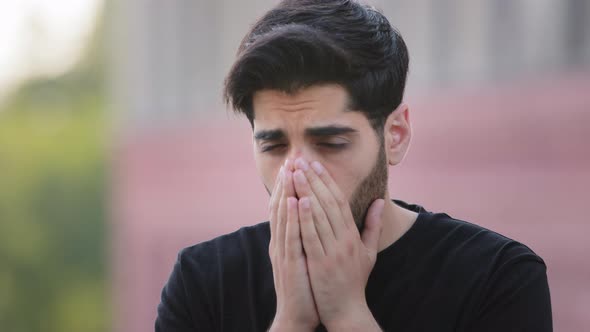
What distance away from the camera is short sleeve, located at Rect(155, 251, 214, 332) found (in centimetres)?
317

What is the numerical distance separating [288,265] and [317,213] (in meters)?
0.17

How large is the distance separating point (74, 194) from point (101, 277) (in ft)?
9.67

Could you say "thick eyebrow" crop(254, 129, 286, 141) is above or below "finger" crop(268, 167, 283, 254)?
above

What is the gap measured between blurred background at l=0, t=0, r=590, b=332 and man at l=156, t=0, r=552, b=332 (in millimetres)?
7389

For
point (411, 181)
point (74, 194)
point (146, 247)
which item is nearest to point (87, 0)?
point (74, 194)

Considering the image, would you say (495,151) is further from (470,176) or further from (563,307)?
(563,307)

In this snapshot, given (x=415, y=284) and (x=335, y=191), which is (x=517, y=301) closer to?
(x=415, y=284)

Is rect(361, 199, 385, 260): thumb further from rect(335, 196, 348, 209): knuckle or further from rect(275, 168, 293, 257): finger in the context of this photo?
rect(275, 168, 293, 257): finger

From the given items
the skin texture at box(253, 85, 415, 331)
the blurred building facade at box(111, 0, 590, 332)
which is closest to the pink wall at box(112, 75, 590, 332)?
the blurred building facade at box(111, 0, 590, 332)

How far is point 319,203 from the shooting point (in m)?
3.00

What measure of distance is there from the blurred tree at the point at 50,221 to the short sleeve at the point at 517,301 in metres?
28.0

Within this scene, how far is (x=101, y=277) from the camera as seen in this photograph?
107 ft

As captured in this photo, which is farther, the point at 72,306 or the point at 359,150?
the point at 72,306

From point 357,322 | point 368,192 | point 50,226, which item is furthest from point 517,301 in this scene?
point 50,226
